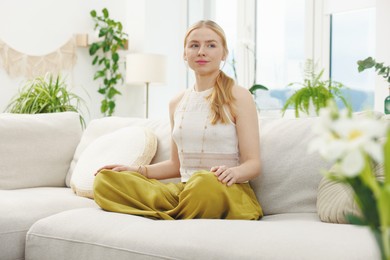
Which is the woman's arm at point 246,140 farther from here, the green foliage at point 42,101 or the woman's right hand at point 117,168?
the green foliage at point 42,101

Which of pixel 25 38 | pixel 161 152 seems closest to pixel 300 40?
pixel 25 38

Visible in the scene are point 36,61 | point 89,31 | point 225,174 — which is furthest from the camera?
point 89,31

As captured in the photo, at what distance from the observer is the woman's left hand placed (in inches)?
74.2

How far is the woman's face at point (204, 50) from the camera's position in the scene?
2.13 metres

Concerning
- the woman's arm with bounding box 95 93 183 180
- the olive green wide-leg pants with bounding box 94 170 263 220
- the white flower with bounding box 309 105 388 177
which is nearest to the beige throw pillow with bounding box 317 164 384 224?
the olive green wide-leg pants with bounding box 94 170 263 220

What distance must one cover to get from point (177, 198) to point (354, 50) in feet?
9.75

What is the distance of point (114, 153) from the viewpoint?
7.90ft

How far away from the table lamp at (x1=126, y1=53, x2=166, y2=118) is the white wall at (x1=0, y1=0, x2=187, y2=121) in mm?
628

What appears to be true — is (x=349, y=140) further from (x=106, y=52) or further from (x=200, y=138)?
(x=106, y=52)

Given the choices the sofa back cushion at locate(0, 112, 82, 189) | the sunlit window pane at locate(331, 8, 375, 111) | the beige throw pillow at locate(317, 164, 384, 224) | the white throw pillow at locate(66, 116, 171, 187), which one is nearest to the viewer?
the beige throw pillow at locate(317, 164, 384, 224)

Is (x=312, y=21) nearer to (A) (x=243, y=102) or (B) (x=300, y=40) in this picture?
(B) (x=300, y=40)

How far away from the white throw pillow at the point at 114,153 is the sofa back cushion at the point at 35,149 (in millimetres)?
225

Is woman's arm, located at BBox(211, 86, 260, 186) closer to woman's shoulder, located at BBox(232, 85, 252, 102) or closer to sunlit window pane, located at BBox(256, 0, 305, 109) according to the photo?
woman's shoulder, located at BBox(232, 85, 252, 102)

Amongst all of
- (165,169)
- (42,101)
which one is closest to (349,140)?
(165,169)
